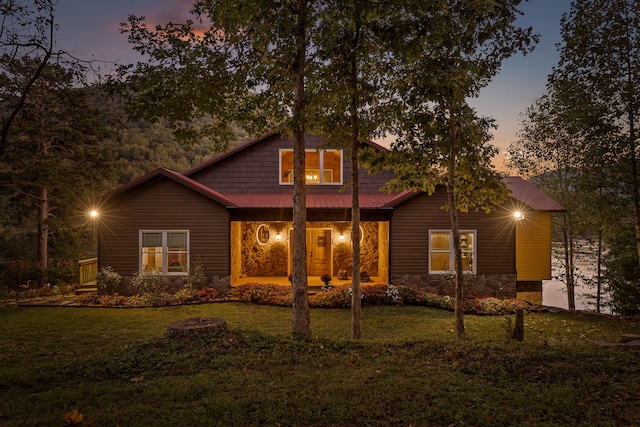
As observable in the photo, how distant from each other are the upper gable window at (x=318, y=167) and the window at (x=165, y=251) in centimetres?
Result: 492

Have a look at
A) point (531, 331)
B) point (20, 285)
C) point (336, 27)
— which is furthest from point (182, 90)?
point (20, 285)

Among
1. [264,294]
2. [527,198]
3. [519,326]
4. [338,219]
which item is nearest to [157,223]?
[264,294]

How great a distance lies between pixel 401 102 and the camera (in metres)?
8.71

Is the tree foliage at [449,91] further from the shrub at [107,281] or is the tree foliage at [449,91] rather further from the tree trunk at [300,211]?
the shrub at [107,281]

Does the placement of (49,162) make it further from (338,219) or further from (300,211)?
(300,211)

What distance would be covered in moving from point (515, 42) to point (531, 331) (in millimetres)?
7279

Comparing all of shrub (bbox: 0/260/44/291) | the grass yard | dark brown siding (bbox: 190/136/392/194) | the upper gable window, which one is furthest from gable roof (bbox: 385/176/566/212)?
shrub (bbox: 0/260/44/291)

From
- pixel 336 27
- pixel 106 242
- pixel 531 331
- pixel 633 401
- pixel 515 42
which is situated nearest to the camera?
pixel 633 401

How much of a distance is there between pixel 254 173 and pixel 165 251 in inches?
192

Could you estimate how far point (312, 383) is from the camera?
494 centimetres

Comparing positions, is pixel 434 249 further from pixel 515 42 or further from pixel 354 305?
pixel 515 42

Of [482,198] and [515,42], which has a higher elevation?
[515,42]

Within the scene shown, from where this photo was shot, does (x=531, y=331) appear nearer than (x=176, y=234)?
Yes

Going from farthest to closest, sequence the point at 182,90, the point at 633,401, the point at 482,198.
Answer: the point at 482,198
the point at 182,90
the point at 633,401
